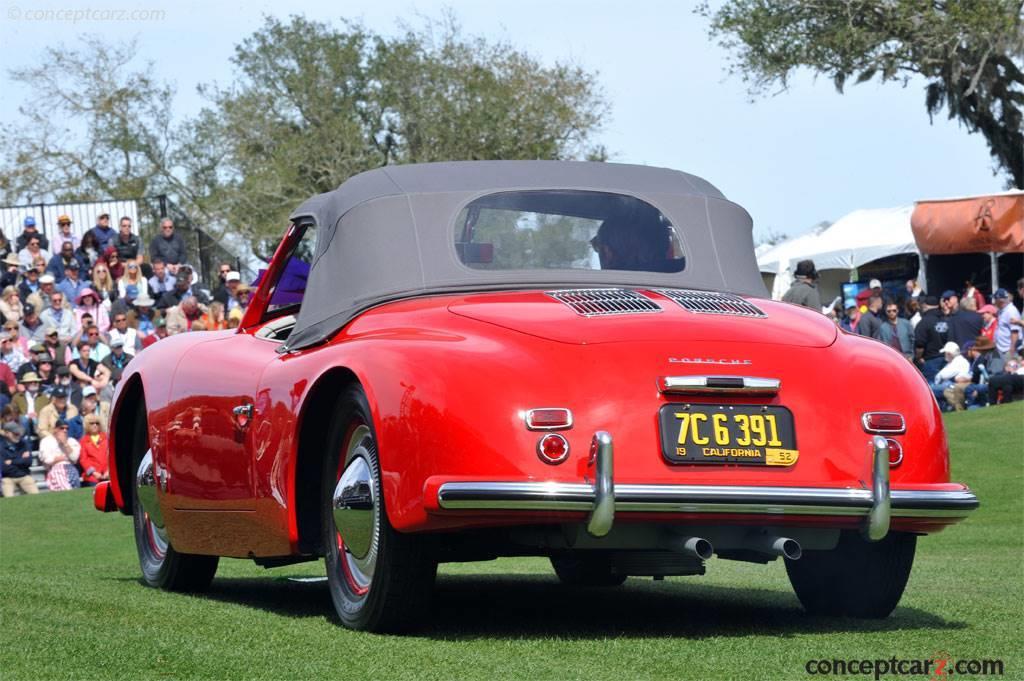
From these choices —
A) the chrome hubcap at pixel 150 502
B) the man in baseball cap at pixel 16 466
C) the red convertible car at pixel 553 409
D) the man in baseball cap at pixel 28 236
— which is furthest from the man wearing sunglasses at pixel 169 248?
the red convertible car at pixel 553 409

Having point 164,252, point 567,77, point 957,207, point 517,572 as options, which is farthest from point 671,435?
point 567,77

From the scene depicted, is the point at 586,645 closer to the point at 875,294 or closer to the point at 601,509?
the point at 601,509

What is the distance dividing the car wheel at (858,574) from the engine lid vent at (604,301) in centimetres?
110

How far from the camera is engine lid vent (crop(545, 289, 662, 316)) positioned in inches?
223

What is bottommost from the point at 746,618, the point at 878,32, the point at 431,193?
the point at 746,618

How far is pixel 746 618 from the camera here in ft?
20.7

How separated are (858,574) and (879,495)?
3.15 ft

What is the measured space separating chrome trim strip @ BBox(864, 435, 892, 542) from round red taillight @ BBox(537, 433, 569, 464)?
1017mm

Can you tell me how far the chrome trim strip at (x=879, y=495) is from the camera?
5.34 m

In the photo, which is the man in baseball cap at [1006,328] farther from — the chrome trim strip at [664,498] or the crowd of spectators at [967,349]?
the chrome trim strip at [664,498]

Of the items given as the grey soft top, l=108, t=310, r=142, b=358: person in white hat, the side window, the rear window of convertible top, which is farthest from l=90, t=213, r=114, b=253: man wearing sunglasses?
the rear window of convertible top

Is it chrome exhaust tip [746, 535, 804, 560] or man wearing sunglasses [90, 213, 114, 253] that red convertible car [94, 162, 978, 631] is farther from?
man wearing sunglasses [90, 213, 114, 253]

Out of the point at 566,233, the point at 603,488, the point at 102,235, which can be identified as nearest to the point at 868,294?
the point at 102,235

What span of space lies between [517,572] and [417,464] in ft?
16.0
